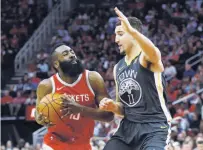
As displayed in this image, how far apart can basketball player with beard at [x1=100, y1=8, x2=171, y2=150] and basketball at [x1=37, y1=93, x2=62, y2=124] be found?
21.7 inches

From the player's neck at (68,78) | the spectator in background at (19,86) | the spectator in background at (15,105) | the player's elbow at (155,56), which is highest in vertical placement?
the player's elbow at (155,56)

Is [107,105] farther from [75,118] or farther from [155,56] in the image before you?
[75,118]

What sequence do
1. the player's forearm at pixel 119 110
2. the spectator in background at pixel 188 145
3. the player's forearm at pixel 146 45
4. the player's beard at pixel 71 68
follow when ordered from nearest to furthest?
the player's forearm at pixel 146 45 → the player's forearm at pixel 119 110 → the player's beard at pixel 71 68 → the spectator in background at pixel 188 145

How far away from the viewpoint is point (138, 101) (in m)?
6.41

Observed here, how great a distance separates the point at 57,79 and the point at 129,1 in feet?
61.0

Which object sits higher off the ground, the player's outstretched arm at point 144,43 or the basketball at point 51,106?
the player's outstretched arm at point 144,43

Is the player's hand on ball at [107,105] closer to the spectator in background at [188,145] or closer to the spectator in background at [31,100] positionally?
the spectator in background at [188,145]

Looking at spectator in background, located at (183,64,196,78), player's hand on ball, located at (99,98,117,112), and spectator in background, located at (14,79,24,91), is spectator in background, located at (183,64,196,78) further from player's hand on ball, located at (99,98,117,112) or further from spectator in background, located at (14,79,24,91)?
player's hand on ball, located at (99,98,117,112)

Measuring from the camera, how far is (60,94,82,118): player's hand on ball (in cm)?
666

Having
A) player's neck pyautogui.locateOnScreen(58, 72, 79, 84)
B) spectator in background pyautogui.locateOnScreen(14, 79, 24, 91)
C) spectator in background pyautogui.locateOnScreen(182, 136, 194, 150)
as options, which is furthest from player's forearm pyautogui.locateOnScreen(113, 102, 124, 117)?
spectator in background pyautogui.locateOnScreen(14, 79, 24, 91)

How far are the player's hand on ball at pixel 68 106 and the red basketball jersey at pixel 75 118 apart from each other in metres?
0.27

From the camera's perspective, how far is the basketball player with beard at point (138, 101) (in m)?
6.32

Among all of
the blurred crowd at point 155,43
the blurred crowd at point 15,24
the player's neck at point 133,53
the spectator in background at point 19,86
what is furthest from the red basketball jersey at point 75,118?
the blurred crowd at point 15,24

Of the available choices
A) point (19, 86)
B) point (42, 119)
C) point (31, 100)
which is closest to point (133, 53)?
point (42, 119)
